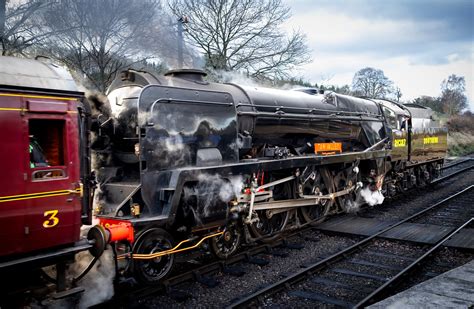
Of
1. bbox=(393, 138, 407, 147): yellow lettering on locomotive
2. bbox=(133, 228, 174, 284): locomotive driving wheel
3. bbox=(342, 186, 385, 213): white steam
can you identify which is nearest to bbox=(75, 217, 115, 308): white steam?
bbox=(133, 228, 174, 284): locomotive driving wheel

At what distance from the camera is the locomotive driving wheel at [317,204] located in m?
8.71

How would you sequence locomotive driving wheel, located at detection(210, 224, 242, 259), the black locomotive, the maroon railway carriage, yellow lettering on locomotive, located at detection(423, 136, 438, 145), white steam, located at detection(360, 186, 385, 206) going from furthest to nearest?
yellow lettering on locomotive, located at detection(423, 136, 438, 145)
white steam, located at detection(360, 186, 385, 206)
locomotive driving wheel, located at detection(210, 224, 242, 259)
the black locomotive
the maroon railway carriage

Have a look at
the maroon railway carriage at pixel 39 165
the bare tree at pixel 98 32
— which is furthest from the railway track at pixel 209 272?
the bare tree at pixel 98 32

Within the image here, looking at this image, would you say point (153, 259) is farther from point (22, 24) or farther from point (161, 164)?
point (22, 24)

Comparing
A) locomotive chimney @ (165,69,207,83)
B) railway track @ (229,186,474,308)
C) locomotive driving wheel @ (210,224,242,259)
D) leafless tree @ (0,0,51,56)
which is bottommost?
railway track @ (229,186,474,308)

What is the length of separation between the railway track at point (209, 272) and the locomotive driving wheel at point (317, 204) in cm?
55

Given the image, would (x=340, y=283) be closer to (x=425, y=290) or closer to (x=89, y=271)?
(x=425, y=290)

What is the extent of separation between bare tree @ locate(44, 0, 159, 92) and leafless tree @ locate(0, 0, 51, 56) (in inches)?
9.3

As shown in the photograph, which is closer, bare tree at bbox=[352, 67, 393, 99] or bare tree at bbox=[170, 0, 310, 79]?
bare tree at bbox=[170, 0, 310, 79]

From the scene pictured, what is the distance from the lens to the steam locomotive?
3.87 m

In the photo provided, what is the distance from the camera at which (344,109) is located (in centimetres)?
1009

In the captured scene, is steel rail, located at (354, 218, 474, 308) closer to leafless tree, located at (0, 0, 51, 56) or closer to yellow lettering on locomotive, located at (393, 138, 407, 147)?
yellow lettering on locomotive, located at (393, 138, 407, 147)

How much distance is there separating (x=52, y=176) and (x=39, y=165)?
6.4 inches

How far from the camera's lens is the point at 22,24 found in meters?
8.93
